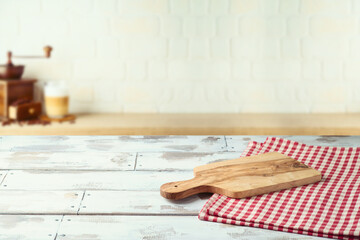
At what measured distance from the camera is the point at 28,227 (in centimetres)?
99

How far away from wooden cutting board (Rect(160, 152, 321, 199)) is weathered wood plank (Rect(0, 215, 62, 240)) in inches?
10.8

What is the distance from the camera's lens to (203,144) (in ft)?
5.61

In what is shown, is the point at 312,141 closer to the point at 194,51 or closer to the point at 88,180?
the point at 88,180

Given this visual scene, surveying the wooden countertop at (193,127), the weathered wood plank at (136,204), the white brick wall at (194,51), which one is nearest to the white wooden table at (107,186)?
the weathered wood plank at (136,204)

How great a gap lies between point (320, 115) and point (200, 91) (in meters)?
0.70

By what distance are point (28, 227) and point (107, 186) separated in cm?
28

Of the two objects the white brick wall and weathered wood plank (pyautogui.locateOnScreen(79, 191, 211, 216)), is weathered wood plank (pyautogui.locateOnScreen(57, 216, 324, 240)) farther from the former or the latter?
the white brick wall

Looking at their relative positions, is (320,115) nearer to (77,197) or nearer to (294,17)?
(294,17)

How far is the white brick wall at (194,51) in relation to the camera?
287cm

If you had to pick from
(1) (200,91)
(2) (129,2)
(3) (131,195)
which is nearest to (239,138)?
(3) (131,195)

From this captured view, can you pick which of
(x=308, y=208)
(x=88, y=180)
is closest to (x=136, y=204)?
(x=88, y=180)

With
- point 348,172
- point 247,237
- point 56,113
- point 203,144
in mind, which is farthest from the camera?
point 56,113

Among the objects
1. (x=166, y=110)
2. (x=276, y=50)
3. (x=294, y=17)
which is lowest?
(x=166, y=110)

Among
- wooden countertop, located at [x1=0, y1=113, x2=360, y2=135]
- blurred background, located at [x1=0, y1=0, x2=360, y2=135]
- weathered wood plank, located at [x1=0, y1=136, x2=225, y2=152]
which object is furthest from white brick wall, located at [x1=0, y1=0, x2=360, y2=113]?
weathered wood plank, located at [x1=0, y1=136, x2=225, y2=152]
